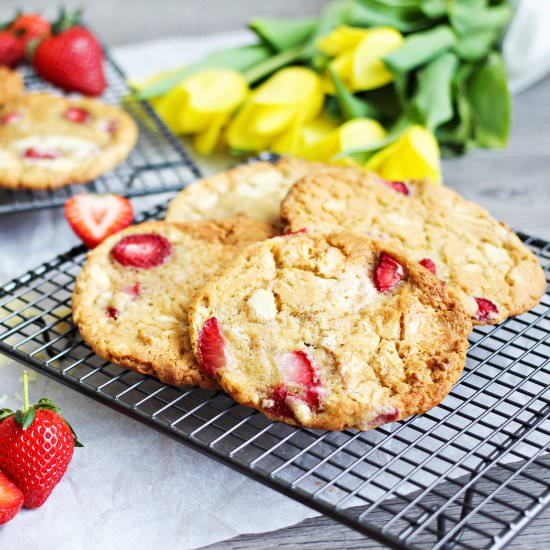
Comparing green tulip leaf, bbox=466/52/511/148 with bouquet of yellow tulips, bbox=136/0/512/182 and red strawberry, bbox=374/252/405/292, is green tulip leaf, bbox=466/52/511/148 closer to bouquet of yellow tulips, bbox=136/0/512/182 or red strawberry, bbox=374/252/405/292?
bouquet of yellow tulips, bbox=136/0/512/182

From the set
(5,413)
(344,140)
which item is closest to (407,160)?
(344,140)

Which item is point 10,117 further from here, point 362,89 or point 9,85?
point 362,89

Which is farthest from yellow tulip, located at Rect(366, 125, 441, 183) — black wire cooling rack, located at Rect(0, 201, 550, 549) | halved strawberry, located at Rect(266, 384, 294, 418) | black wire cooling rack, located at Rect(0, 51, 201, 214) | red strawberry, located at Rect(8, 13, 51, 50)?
red strawberry, located at Rect(8, 13, 51, 50)

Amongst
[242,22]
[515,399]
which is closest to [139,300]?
[515,399]

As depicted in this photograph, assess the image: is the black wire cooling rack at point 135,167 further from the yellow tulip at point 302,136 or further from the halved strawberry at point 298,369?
the halved strawberry at point 298,369

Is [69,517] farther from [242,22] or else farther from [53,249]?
[242,22]

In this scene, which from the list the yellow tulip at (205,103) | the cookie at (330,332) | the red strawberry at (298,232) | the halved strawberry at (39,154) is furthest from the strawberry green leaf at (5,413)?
the yellow tulip at (205,103)
